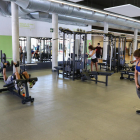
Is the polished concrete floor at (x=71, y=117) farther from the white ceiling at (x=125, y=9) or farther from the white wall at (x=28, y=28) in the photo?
the white wall at (x=28, y=28)

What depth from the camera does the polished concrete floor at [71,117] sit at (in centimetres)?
238

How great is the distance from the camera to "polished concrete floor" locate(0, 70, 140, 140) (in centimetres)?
238

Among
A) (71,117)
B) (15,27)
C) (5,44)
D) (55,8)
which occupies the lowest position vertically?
(71,117)

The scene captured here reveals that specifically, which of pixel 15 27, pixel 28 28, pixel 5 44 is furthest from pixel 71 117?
pixel 28 28

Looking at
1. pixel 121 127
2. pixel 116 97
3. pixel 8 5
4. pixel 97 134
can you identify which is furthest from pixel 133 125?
pixel 8 5

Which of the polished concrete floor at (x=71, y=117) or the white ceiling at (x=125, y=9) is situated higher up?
the white ceiling at (x=125, y=9)

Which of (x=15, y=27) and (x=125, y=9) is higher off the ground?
(x=125, y=9)

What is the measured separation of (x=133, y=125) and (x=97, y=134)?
0.71m

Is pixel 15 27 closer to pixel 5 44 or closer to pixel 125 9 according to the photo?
pixel 5 44

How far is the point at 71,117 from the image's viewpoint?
9.80 feet

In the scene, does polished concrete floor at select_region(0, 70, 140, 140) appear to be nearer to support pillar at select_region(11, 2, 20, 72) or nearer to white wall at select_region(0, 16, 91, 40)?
support pillar at select_region(11, 2, 20, 72)

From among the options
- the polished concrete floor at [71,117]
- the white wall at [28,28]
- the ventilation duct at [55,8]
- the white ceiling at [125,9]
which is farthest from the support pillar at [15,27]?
the white ceiling at [125,9]

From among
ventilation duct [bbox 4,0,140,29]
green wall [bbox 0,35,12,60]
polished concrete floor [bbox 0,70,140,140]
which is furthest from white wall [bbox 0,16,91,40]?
polished concrete floor [bbox 0,70,140,140]

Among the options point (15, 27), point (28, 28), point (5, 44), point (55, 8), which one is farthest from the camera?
point (28, 28)
